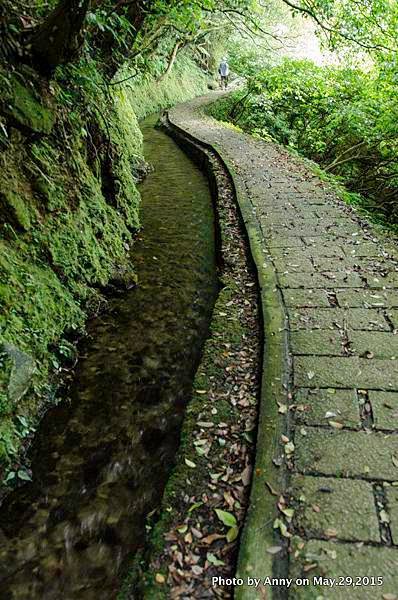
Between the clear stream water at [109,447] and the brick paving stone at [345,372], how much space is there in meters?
0.86

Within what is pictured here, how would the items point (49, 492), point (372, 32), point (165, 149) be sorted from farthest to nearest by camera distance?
point (165, 149)
point (372, 32)
point (49, 492)

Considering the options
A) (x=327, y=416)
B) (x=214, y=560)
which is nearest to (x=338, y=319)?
(x=327, y=416)

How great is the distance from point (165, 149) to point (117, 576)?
11207mm

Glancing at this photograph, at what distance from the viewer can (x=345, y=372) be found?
2.87m

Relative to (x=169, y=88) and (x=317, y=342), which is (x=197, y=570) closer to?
(x=317, y=342)

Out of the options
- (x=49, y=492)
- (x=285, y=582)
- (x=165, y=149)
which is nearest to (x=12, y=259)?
(x=49, y=492)

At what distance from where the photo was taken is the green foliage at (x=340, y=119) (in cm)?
902

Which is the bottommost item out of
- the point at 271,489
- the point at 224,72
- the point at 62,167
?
the point at 271,489

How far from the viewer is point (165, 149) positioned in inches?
467

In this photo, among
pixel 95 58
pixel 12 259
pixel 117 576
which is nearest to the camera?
pixel 117 576

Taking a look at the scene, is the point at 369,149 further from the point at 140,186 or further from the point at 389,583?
the point at 389,583

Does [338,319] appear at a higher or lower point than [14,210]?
lower

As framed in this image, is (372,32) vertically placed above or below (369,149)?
above

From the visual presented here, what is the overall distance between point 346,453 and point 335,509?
0.36 meters
